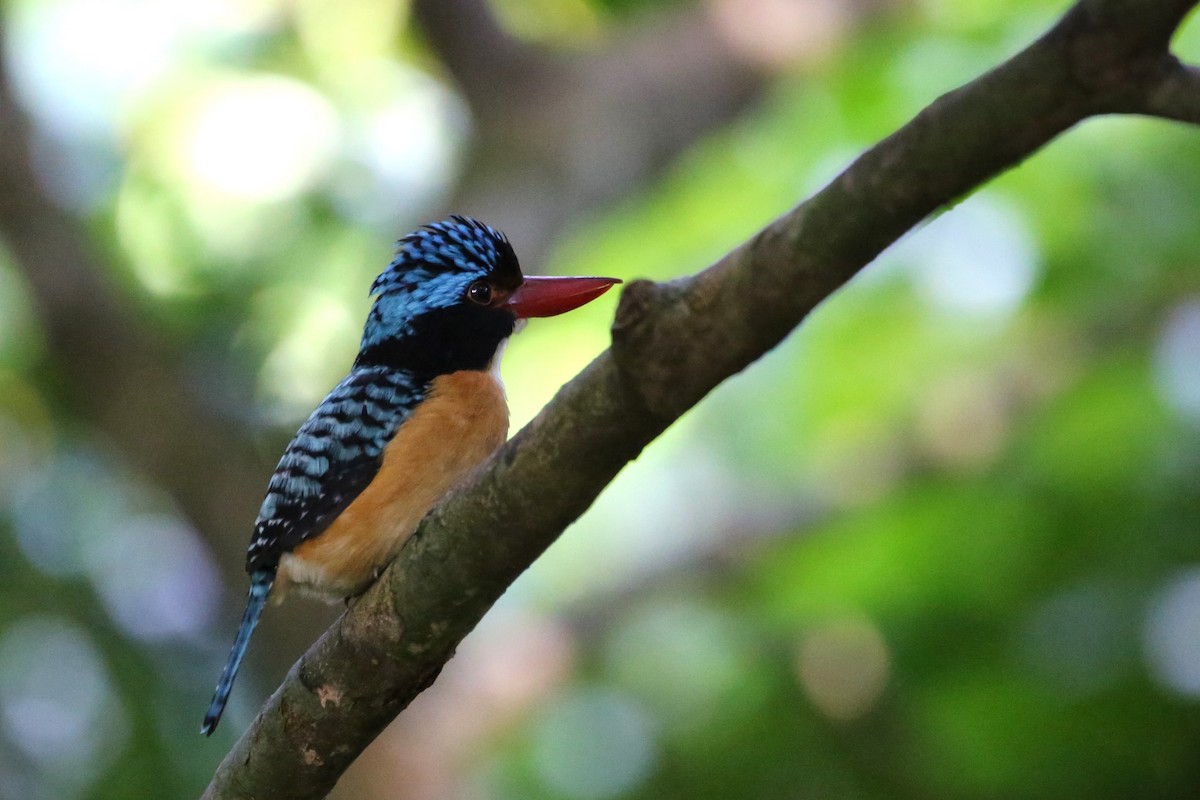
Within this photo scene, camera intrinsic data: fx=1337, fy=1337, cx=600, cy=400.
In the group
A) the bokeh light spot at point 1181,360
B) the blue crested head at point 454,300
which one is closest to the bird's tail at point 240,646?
the blue crested head at point 454,300

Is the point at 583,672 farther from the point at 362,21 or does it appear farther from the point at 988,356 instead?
the point at 362,21

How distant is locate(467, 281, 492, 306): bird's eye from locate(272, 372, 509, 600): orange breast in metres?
0.36

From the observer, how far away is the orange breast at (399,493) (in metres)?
3.39

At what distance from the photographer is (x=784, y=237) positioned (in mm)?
1998

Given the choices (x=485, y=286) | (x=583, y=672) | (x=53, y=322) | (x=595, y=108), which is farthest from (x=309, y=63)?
(x=485, y=286)

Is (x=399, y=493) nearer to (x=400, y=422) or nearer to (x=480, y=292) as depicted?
(x=400, y=422)

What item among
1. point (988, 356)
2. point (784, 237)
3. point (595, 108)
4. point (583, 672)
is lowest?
point (784, 237)

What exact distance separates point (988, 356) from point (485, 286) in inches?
128

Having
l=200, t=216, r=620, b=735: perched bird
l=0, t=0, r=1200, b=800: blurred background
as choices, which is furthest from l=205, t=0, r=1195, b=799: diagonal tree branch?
l=0, t=0, r=1200, b=800: blurred background

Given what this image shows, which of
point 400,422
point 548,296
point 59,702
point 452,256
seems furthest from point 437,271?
point 59,702

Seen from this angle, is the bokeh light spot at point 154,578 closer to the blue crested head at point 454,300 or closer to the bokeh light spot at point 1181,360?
the blue crested head at point 454,300

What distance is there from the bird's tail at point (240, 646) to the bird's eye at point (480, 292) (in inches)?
38.3

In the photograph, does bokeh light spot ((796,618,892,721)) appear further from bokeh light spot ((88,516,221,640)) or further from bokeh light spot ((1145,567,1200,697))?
bokeh light spot ((88,516,221,640))

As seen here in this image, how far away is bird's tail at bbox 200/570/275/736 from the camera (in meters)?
3.33
